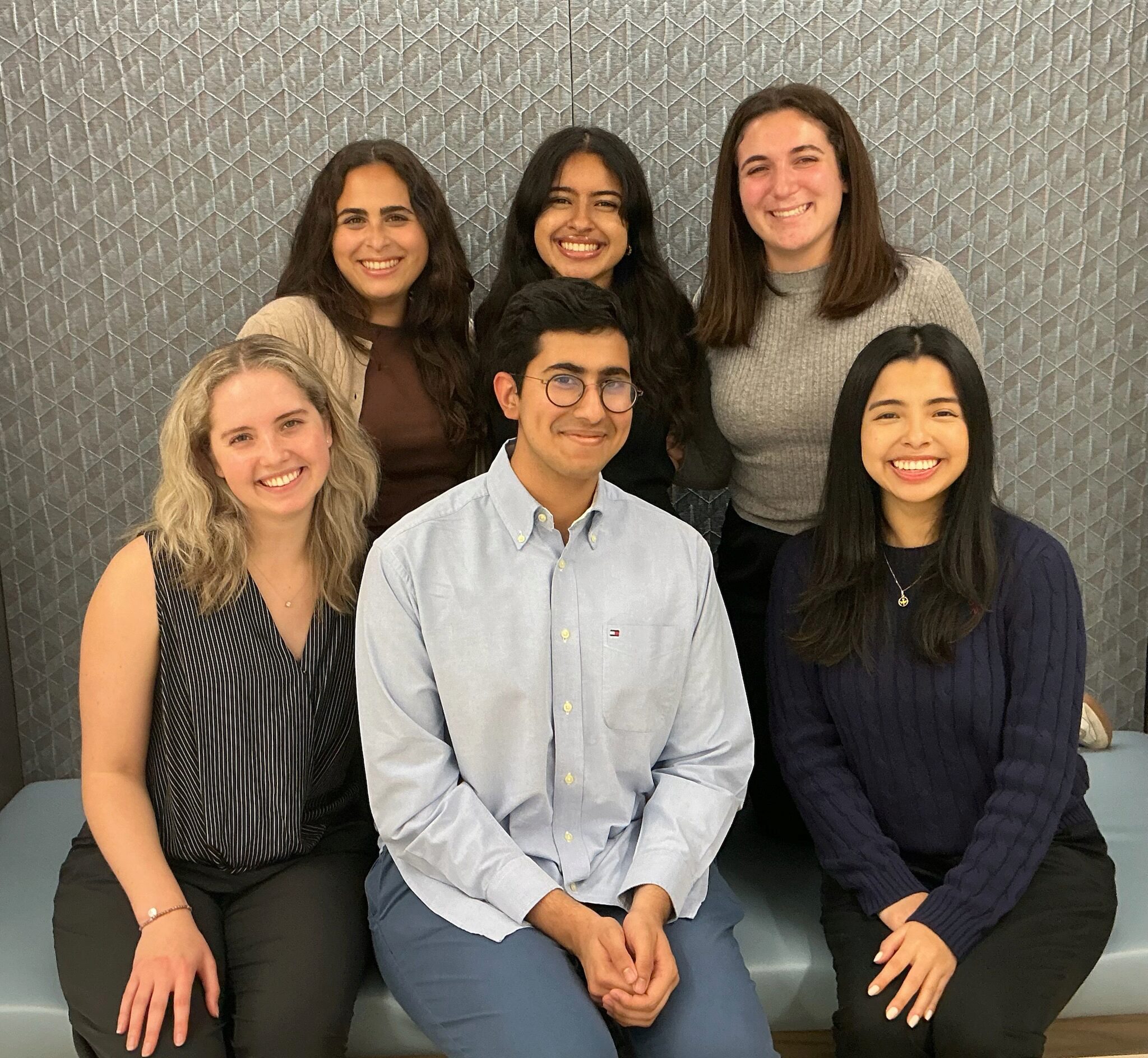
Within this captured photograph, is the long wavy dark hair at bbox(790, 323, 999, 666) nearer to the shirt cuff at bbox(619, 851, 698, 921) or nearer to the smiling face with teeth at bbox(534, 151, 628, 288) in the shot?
the shirt cuff at bbox(619, 851, 698, 921)

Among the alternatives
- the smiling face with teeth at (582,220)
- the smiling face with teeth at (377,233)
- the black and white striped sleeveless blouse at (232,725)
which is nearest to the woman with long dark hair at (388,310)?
the smiling face with teeth at (377,233)

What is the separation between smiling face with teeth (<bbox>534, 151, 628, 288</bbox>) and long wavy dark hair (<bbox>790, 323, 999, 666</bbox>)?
55cm

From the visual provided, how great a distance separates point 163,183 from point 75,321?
0.33m

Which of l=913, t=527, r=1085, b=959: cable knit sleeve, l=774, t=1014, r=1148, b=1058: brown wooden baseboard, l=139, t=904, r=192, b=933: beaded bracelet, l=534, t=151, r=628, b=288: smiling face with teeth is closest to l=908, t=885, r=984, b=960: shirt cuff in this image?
l=913, t=527, r=1085, b=959: cable knit sleeve

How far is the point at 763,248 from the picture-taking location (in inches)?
86.7

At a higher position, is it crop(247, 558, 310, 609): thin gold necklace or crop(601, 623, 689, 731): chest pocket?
crop(247, 558, 310, 609): thin gold necklace

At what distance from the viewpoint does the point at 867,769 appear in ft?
6.09

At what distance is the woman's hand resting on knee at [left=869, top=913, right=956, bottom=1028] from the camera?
5.37ft

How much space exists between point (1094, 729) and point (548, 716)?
4.32ft

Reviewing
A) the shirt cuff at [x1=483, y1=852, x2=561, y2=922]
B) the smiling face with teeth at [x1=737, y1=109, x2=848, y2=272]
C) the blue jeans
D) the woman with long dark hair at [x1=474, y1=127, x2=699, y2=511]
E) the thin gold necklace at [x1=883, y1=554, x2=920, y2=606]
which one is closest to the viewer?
the blue jeans

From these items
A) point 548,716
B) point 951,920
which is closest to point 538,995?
point 548,716

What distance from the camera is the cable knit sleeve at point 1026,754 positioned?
5.63 ft

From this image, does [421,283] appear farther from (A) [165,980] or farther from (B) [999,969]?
(B) [999,969]

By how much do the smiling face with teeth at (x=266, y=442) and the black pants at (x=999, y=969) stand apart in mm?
1017
